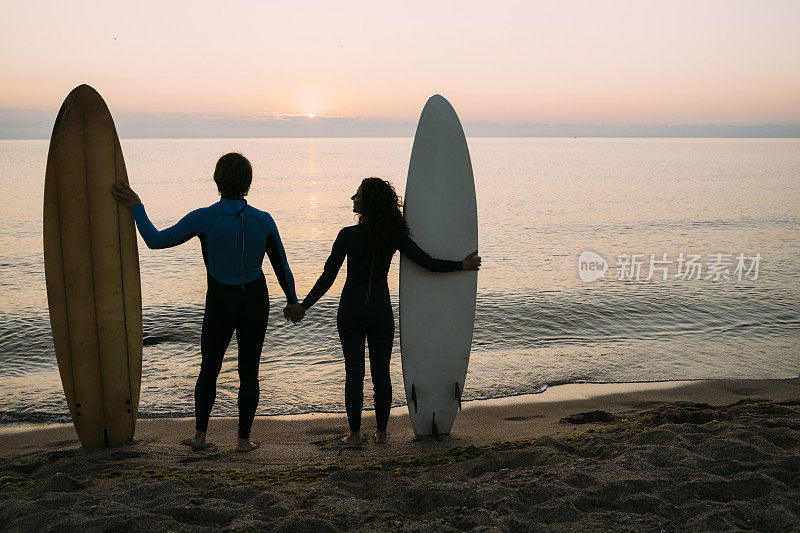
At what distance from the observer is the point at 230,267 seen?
138 inches

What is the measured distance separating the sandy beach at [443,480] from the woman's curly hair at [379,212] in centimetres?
129

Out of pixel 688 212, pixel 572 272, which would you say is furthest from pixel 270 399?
pixel 688 212

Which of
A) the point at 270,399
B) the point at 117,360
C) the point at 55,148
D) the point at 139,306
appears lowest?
the point at 270,399

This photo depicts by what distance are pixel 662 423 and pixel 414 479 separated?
190 cm

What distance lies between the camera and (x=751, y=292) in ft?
33.4

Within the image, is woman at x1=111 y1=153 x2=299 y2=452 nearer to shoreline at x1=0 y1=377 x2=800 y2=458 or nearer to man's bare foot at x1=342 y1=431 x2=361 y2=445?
man's bare foot at x1=342 y1=431 x2=361 y2=445

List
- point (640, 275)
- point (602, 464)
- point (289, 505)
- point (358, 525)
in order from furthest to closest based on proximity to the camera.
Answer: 1. point (640, 275)
2. point (602, 464)
3. point (289, 505)
4. point (358, 525)

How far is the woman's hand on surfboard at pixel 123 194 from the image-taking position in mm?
3869

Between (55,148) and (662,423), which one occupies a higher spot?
(55,148)

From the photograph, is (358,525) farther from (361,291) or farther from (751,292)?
(751,292)

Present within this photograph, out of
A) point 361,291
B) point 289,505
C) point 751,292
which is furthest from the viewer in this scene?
point 751,292

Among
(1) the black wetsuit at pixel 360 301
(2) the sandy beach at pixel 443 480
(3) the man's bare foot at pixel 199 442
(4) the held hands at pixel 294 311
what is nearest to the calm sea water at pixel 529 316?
(1) the black wetsuit at pixel 360 301

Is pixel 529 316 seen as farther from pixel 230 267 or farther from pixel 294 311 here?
pixel 230 267

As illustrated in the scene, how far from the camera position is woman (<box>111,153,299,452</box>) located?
3.47 metres
